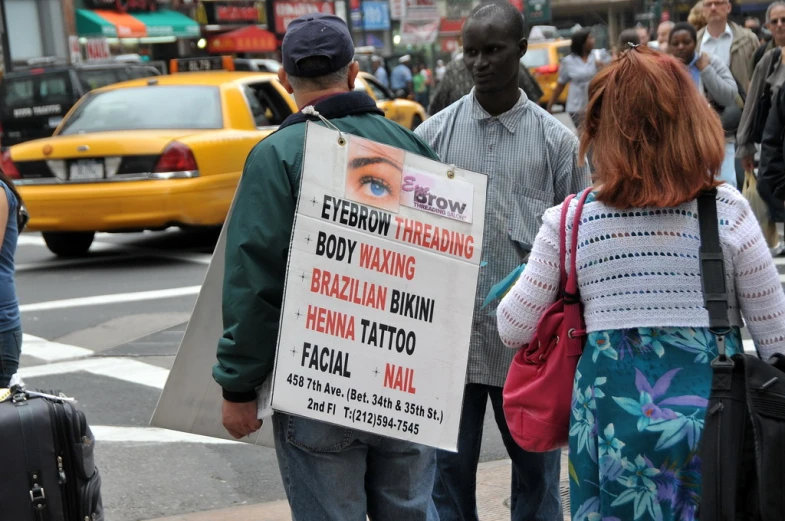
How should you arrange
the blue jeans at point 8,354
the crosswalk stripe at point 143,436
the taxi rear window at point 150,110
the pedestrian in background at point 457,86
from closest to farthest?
the blue jeans at point 8,354, the crosswalk stripe at point 143,436, the pedestrian in background at point 457,86, the taxi rear window at point 150,110

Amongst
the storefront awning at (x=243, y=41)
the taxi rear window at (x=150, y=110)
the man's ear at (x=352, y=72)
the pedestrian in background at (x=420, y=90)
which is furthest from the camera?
the pedestrian in background at (x=420, y=90)

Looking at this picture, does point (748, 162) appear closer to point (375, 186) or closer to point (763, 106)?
point (763, 106)

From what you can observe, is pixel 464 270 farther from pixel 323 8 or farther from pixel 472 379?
pixel 323 8

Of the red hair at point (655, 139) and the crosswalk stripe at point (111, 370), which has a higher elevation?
the red hair at point (655, 139)

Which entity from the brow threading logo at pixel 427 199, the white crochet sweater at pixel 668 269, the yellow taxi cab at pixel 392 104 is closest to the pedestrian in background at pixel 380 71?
the yellow taxi cab at pixel 392 104

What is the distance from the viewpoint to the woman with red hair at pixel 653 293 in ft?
8.89

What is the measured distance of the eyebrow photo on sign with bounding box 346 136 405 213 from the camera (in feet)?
9.44

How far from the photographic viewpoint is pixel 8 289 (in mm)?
A: 4367

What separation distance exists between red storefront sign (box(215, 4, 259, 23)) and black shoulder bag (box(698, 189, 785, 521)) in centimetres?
3801

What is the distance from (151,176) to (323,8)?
26202mm

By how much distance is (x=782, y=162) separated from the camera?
635 centimetres

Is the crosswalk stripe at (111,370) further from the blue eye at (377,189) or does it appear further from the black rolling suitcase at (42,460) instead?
the blue eye at (377,189)

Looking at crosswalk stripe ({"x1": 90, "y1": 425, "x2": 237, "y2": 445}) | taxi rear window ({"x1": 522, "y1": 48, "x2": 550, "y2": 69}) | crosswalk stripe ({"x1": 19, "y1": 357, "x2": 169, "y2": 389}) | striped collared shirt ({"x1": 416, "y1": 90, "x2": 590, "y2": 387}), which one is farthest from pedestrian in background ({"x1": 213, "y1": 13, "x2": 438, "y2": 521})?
taxi rear window ({"x1": 522, "y1": 48, "x2": 550, "y2": 69})

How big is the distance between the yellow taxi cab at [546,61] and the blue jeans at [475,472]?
29.0m
